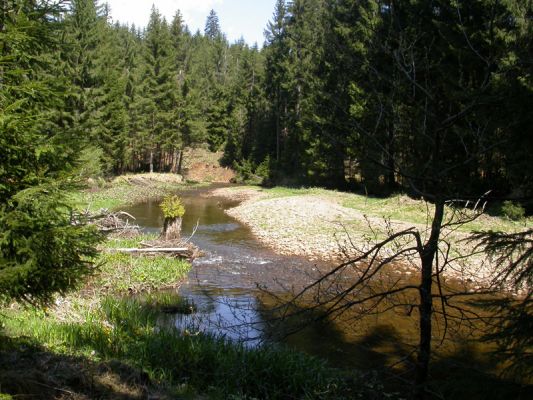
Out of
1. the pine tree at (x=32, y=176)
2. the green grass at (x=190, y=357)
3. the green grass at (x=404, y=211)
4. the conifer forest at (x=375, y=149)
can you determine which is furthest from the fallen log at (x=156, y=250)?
the pine tree at (x=32, y=176)

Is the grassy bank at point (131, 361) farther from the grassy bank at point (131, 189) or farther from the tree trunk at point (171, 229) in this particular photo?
the grassy bank at point (131, 189)

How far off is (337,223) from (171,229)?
249 inches

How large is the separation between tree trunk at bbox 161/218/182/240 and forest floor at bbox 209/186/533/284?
3.87 metres

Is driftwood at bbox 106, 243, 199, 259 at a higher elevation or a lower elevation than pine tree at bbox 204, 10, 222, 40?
lower

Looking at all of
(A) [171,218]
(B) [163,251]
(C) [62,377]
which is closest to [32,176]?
(C) [62,377]

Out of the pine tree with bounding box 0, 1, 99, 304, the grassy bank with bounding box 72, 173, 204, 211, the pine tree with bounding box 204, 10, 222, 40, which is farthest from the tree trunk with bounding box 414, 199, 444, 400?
the pine tree with bounding box 204, 10, 222, 40

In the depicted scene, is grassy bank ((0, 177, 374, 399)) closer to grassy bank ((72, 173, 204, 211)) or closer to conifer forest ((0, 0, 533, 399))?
conifer forest ((0, 0, 533, 399))

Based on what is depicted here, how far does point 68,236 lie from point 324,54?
10.7 feet

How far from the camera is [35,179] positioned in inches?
181

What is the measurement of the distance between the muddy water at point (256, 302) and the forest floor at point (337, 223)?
105 cm

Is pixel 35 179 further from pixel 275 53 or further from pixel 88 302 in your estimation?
pixel 275 53

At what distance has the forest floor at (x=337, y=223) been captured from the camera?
1449 cm

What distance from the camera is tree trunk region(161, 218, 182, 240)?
573 inches

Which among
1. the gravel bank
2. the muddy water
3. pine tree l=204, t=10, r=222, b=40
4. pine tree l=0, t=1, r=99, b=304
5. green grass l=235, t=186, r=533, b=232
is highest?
pine tree l=204, t=10, r=222, b=40
